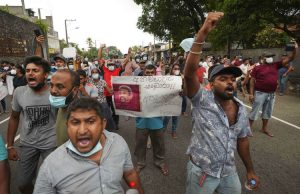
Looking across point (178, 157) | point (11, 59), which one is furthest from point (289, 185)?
point (11, 59)

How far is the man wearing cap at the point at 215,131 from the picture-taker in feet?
8.04

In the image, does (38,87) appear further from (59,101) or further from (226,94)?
(226,94)

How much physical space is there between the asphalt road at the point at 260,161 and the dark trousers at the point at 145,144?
0.59 ft

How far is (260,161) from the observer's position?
16.7 feet

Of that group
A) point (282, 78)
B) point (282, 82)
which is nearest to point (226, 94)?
point (282, 78)

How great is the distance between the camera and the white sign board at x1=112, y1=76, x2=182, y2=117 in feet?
14.8

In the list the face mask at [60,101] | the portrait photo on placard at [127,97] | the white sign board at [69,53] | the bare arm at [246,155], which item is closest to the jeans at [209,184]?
the bare arm at [246,155]

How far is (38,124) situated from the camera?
3.27m

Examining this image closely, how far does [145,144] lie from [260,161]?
2.07m

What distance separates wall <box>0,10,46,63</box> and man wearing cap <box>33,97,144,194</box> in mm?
19273

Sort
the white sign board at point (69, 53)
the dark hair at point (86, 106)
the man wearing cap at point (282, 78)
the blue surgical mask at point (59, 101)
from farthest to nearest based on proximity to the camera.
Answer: the white sign board at point (69, 53), the man wearing cap at point (282, 78), the blue surgical mask at point (59, 101), the dark hair at point (86, 106)

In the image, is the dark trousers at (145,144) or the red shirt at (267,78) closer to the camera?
the dark trousers at (145,144)

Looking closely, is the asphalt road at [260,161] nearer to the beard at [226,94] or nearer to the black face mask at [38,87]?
the black face mask at [38,87]

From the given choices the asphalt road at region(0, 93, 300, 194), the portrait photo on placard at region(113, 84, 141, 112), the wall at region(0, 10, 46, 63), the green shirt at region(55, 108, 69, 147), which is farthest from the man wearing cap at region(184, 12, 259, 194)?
the wall at region(0, 10, 46, 63)
